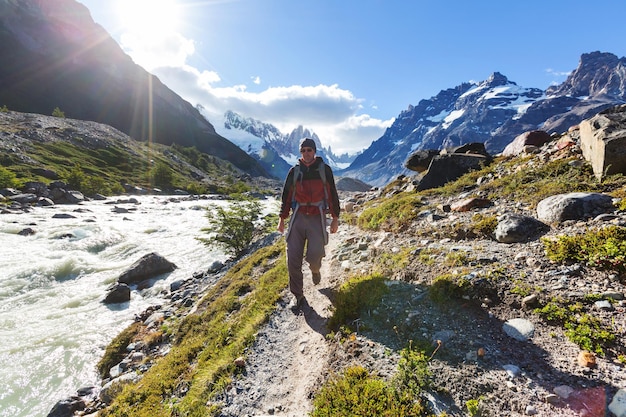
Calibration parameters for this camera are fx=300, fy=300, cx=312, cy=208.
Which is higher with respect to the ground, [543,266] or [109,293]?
[543,266]

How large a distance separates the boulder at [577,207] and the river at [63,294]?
44.5 ft

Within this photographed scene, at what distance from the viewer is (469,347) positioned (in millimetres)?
4602

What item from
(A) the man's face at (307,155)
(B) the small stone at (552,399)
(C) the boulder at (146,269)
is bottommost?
(C) the boulder at (146,269)

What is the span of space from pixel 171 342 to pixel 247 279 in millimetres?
3271

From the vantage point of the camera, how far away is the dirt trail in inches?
192

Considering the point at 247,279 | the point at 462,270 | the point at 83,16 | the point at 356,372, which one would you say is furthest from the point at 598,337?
the point at 83,16

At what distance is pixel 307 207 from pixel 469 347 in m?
4.43

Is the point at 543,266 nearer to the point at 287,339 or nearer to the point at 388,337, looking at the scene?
the point at 388,337

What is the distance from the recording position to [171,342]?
32.0 ft

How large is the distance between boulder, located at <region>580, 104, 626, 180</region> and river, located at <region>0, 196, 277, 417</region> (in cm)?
1615

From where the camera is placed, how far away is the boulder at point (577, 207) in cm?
662

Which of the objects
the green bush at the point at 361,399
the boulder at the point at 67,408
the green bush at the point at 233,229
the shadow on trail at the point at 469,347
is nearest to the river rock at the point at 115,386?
the boulder at the point at 67,408

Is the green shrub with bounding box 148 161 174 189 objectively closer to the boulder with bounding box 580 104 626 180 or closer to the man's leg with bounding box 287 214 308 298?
the man's leg with bounding box 287 214 308 298

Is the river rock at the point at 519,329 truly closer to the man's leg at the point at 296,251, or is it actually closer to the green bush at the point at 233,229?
the man's leg at the point at 296,251
